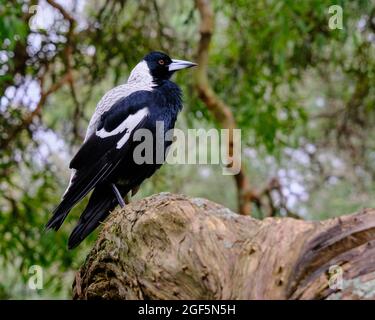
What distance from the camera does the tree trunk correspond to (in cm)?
178

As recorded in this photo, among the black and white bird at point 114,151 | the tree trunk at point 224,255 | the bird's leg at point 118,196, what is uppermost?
the black and white bird at point 114,151

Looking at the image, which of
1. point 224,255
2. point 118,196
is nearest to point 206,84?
point 118,196

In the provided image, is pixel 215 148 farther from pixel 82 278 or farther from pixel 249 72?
pixel 82 278

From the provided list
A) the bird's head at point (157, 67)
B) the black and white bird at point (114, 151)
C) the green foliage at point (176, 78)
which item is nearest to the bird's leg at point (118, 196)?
the black and white bird at point (114, 151)

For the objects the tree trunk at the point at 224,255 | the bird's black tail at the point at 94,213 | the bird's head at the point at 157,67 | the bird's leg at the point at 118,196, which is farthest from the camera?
the bird's head at the point at 157,67

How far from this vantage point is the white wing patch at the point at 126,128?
10.4 ft

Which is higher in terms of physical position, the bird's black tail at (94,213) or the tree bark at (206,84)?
the tree bark at (206,84)

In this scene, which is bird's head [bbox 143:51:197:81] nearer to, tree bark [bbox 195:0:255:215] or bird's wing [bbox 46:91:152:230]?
bird's wing [bbox 46:91:152:230]

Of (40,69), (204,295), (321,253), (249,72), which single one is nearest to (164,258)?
(204,295)

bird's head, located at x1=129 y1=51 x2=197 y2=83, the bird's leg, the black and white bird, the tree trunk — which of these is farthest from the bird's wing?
the tree trunk

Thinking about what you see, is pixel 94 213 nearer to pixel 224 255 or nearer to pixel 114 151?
pixel 114 151

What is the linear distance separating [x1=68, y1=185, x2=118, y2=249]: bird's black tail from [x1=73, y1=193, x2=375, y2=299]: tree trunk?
2.09 feet

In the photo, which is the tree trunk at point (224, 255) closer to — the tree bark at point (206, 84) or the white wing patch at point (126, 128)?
the white wing patch at point (126, 128)
